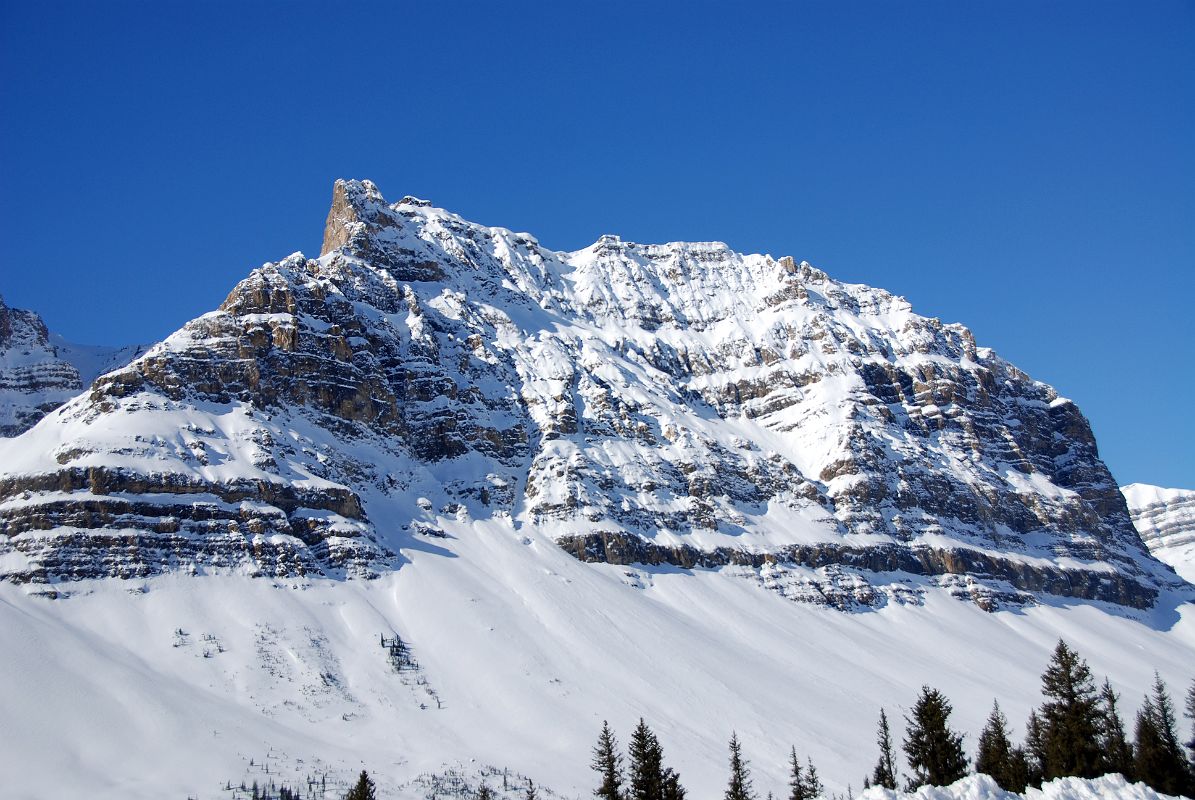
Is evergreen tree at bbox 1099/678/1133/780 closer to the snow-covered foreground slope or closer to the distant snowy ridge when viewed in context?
the distant snowy ridge

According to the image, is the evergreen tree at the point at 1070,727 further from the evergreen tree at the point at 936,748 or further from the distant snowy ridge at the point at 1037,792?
the distant snowy ridge at the point at 1037,792

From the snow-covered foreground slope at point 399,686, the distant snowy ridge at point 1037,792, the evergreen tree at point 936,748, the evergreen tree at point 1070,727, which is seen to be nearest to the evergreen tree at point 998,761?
the evergreen tree at point 936,748

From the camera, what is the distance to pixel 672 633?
18962 centimetres

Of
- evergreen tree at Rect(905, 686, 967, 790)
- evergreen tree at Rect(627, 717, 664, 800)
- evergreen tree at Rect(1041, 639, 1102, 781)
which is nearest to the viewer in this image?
evergreen tree at Rect(1041, 639, 1102, 781)

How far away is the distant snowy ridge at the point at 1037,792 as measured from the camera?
39.7 m

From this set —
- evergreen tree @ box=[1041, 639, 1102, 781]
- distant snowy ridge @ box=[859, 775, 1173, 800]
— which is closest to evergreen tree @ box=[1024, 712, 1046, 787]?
evergreen tree @ box=[1041, 639, 1102, 781]

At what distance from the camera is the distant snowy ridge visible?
130 ft

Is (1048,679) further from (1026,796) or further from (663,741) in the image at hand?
(663,741)

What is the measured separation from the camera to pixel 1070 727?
6531cm

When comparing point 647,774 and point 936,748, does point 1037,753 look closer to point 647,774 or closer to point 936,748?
point 936,748

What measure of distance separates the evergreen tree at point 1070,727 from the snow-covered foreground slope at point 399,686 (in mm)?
71696

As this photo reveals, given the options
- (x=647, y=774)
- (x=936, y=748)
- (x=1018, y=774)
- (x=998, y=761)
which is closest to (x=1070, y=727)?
(x=1018, y=774)

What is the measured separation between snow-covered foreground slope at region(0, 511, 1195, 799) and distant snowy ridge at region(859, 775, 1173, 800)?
93607 millimetres

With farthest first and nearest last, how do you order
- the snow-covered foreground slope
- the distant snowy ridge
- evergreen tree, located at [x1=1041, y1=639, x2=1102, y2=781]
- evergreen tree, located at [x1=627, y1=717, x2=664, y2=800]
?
the snow-covered foreground slope, evergreen tree, located at [x1=627, y1=717, x2=664, y2=800], evergreen tree, located at [x1=1041, y1=639, x2=1102, y2=781], the distant snowy ridge
